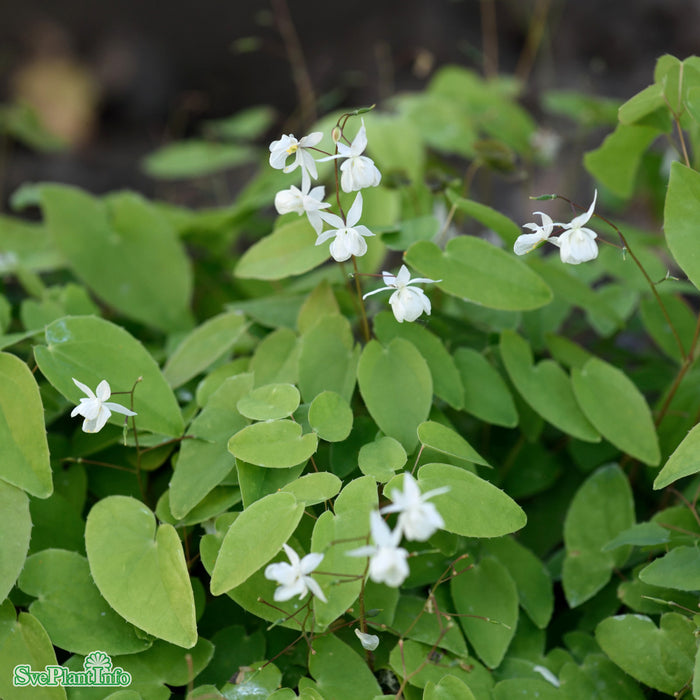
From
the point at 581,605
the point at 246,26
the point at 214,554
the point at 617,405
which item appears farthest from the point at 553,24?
the point at 214,554

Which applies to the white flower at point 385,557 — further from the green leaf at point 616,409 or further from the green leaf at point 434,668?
the green leaf at point 616,409

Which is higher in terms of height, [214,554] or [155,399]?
[155,399]

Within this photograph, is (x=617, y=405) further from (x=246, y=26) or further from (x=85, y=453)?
(x=246, y=26)

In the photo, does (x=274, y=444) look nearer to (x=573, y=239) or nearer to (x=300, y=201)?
(x=300, y=201)

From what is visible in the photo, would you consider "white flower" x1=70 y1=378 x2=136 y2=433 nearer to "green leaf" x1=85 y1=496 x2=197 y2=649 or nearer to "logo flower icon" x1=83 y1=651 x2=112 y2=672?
"green leaf" x1=85 y1=496 x2=197 y2=649

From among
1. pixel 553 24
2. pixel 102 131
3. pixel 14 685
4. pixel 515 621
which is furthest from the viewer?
pixel 102 131

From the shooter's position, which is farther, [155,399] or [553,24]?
[553,24]
